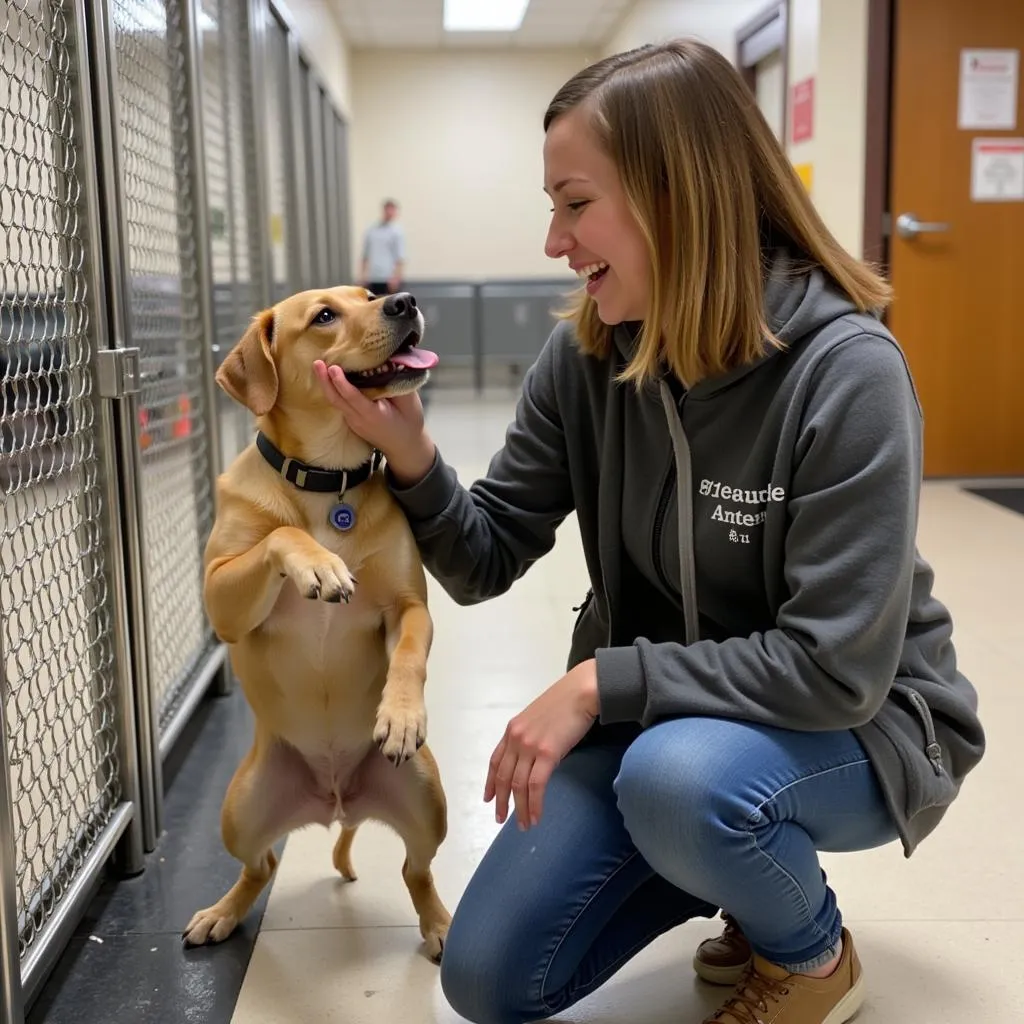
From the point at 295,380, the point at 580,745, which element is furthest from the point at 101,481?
the point at 580,745

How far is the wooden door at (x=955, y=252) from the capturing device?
5055 millimetres

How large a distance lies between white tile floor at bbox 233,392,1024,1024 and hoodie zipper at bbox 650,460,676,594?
58 cm

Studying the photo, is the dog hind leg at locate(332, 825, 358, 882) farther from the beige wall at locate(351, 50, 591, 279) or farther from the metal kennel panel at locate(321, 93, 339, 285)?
the beige wall at locate(351, 50, 591, 279)

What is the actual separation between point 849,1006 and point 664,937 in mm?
318

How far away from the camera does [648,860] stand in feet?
4.32

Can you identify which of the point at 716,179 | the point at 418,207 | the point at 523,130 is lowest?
the point at 716,179

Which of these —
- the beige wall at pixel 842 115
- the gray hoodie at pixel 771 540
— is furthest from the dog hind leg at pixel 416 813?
the beige wall at pixel 842 115

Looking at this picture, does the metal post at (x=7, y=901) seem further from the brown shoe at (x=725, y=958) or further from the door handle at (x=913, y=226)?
the door handle at (x=913, y=226)

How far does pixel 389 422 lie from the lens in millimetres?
1527

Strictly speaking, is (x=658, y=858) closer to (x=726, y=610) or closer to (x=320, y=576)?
(x=726, y=610)

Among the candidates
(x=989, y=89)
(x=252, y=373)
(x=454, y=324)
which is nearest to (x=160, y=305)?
(x=252, y=373)

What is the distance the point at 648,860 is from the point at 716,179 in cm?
78

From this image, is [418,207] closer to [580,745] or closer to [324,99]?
[324,99]

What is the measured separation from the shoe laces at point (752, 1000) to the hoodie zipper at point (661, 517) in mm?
488
